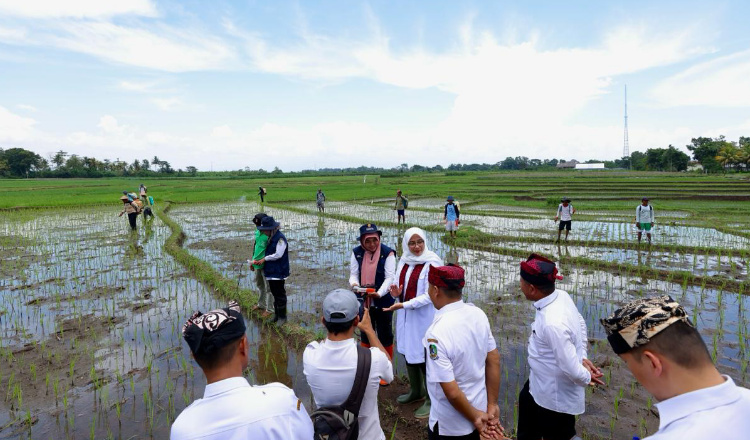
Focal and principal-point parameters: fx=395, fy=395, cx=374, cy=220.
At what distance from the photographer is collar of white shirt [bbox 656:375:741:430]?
107 cm

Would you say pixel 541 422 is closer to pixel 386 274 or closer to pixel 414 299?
pixel 414 299

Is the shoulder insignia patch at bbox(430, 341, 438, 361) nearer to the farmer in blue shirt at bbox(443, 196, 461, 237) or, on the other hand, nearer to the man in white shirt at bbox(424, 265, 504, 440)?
the man in white shirt at bbox(424, 265, 504, 440)

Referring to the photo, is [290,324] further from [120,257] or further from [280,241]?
[120,257]

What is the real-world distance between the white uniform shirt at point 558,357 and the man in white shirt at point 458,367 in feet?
1.08

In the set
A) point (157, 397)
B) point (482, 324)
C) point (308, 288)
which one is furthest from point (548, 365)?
point (308, 288)

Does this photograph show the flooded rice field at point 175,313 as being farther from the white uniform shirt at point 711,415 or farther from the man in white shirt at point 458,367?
the white uniform shirt at point 711,415

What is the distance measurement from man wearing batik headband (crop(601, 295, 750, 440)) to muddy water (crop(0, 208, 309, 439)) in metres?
3.63

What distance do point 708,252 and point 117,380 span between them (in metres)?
12.7

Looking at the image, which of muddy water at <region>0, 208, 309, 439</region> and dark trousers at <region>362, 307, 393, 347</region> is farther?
dark trousers at <region>362, 307, 393, 347</region>

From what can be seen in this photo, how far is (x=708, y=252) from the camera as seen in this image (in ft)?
33.0

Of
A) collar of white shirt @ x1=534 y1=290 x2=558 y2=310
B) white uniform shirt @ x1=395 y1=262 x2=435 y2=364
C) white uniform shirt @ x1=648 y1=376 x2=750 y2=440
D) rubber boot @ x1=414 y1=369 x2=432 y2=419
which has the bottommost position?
rubber boot @ x1=414 y1=369 x2=432 y2=419

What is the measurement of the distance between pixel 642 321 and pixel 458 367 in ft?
3.81

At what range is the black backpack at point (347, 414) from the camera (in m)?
1.87

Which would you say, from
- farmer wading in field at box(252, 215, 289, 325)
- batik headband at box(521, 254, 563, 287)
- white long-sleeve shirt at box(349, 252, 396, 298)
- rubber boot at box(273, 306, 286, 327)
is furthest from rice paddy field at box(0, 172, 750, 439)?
batik headband at box(521, 254, 563, 287)
